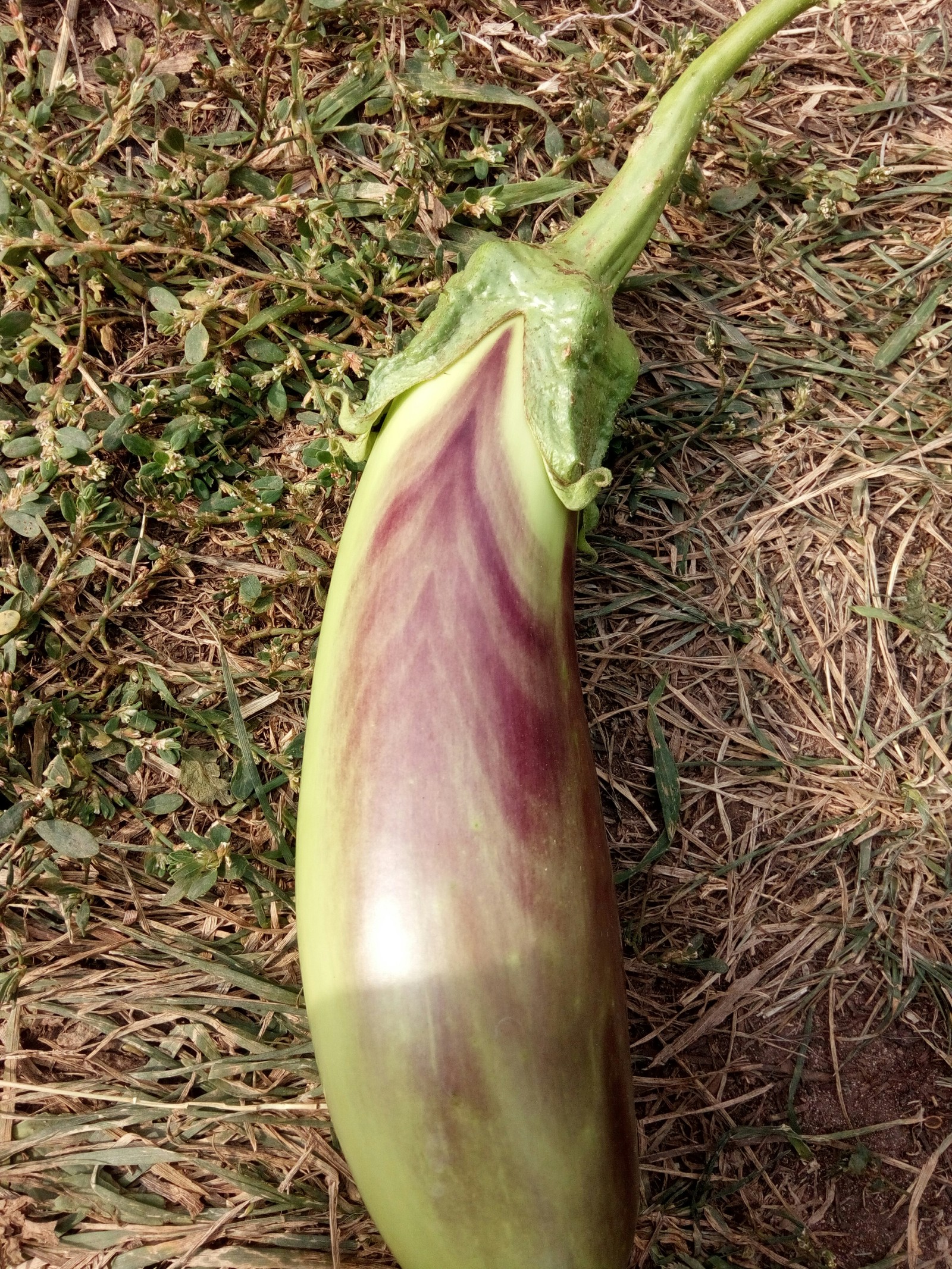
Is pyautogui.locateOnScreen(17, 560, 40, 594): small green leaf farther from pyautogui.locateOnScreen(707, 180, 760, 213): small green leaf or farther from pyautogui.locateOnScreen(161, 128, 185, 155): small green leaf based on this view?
pyautogui.locateOnScreen(707, 180, 760, 213): small green leaf

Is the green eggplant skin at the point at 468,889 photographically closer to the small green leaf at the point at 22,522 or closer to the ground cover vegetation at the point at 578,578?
the ground cover vegetation at the point at 578,578

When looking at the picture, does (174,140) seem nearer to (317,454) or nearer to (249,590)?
(317,454)

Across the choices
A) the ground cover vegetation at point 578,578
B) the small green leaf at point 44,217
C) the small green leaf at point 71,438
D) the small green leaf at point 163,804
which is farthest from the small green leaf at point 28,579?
the small green leaf at point 44,217

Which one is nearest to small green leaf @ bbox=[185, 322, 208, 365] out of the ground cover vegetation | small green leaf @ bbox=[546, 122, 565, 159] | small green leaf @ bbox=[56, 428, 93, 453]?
the ground cover vegetation

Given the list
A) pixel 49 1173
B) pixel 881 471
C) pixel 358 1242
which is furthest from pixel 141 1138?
pixel 881 471

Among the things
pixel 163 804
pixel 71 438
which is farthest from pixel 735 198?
pixel 163 804

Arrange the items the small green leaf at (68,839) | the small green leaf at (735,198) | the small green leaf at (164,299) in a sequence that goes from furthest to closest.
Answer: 1. the small green leaf at (735,198)
2. the small green leaf at (164,299)
3. the small green leaf at (68,839)

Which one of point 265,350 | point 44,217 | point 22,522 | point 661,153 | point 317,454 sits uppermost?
point 661,153

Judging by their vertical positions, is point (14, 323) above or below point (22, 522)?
above
